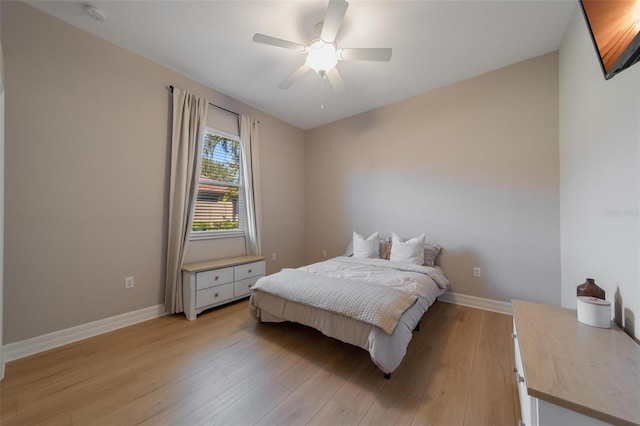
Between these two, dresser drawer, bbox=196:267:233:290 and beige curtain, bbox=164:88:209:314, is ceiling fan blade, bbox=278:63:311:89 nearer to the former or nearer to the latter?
beige curtain, bbox=164:88:209:314

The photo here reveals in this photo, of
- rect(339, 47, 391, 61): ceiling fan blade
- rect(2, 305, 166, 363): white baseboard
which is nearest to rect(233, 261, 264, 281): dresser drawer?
rect(2, 305, 166, 363): white baseboard

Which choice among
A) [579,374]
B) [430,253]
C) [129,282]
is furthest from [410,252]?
[129,282]

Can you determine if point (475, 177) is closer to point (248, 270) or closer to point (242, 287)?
point (248, 270)

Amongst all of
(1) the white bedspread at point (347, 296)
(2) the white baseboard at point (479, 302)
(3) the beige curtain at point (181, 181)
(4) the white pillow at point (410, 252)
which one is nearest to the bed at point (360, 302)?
(1) the white bedspread at point (347, 296)

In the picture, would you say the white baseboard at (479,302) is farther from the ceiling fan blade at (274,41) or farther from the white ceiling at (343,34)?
the ceiling fan blade at (274,41)

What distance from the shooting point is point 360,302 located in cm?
168

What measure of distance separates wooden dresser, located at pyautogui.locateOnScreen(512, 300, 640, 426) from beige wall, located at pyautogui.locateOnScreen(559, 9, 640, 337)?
8.6 inches

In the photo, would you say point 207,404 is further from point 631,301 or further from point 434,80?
point 434,80

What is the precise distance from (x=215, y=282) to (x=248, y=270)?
0.47 meters

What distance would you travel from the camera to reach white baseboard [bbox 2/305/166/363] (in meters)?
1.76

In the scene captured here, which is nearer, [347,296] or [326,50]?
[347,296]

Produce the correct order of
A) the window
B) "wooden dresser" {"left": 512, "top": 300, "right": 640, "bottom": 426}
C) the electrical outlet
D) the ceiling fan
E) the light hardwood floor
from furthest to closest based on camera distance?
the window
the electrical outlet
the ceiling fan
the light hardwood floor
"wooden dresser" {"left": 512, "top": 300, "right": 640, "bottom": 426}

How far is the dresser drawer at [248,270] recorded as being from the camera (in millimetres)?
2934

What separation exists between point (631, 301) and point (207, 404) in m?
2.30
